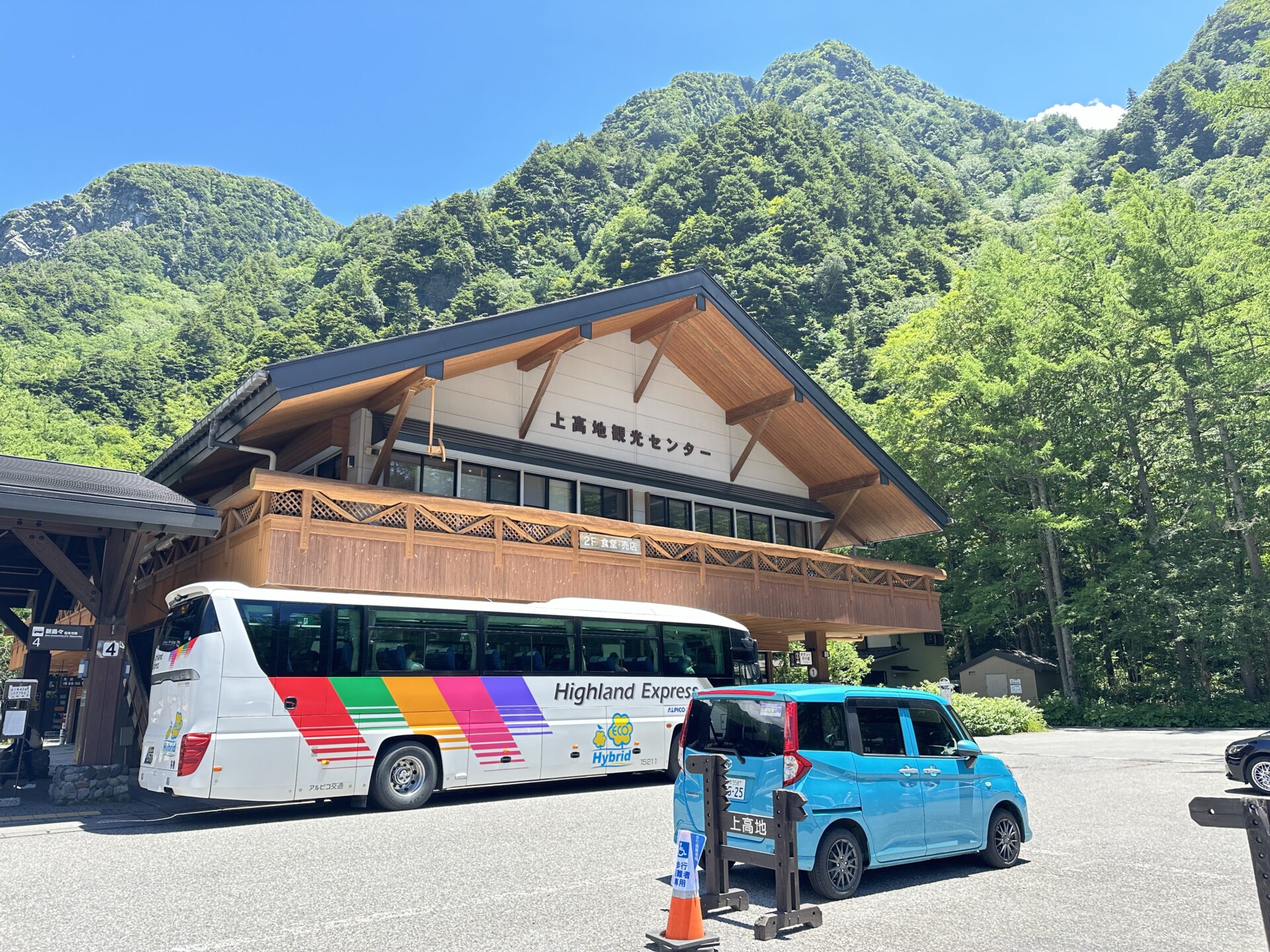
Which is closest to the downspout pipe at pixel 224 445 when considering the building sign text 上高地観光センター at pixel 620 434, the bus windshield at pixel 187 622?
the bus windshield at pixel 187 622

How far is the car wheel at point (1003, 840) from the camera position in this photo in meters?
8.43

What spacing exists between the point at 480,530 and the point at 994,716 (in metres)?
18.4

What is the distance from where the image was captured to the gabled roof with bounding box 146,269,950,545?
48.4 feet

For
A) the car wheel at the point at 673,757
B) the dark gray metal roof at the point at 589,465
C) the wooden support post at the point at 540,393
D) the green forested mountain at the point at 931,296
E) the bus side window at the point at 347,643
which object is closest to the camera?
the bus side window at the point at 347,643

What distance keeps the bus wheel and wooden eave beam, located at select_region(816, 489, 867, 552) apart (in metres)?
14.5

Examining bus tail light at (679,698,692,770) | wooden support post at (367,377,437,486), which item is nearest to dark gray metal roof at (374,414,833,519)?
wooden support post at (367,377,437,486)

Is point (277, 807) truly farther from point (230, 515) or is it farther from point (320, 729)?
point (230, 515)

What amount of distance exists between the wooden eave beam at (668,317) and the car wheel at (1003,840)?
1363 cm

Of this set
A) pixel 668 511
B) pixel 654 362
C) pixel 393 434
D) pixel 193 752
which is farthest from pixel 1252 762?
pixel 193 752

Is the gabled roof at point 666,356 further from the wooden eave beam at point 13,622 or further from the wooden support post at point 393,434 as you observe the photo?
the wooden eave beam at point 13,622

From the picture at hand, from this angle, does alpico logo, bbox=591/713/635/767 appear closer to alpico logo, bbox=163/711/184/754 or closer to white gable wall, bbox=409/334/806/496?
alpico logo, bbox=163/711/184/754

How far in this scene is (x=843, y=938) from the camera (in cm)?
614

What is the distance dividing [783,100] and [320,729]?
175532 millimetres

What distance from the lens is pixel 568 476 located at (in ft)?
66.7
